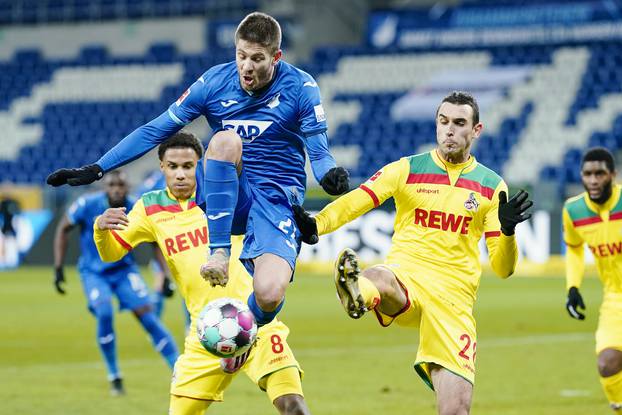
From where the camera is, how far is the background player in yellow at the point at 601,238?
31.0 feet

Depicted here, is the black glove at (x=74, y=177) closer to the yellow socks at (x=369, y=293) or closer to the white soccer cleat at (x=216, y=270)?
the white soccer cleat at (x=216, y=270)

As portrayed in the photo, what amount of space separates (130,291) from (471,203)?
5.56 meters

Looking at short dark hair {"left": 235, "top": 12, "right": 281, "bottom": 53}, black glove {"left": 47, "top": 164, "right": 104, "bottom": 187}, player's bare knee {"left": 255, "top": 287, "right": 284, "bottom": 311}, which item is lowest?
player's bare knee {"left": 255, "top": 287, "right": 284, "bottom": 311}

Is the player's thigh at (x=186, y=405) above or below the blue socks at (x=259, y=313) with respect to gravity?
below

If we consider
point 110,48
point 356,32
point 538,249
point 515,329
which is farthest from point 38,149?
point 515,329

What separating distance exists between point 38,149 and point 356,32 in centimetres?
1071

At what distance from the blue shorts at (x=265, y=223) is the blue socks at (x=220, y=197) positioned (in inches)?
7.8

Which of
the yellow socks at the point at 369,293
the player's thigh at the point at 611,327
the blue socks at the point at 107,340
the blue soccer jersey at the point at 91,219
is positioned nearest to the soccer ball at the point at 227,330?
the yellow socks at the point at 369,293

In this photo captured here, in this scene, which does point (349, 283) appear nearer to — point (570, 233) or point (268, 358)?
point (268, 358)

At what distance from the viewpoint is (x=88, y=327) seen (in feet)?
58.3

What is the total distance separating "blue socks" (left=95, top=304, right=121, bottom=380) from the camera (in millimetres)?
11656

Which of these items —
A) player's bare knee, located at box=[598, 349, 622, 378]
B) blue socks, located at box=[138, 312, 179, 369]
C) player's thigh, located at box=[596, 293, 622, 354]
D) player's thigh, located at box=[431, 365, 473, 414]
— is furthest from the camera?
blue socks, located at box=[138, 312, 179, 369]

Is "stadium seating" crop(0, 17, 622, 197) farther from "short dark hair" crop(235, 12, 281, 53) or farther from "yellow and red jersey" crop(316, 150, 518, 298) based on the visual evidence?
"short dark hair" crop(235, 12, 281, 53)

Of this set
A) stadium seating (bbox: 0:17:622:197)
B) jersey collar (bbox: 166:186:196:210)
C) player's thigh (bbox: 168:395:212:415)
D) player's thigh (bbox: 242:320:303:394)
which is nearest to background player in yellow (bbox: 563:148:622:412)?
player's thigh (bbox: 242:320:303:394)
